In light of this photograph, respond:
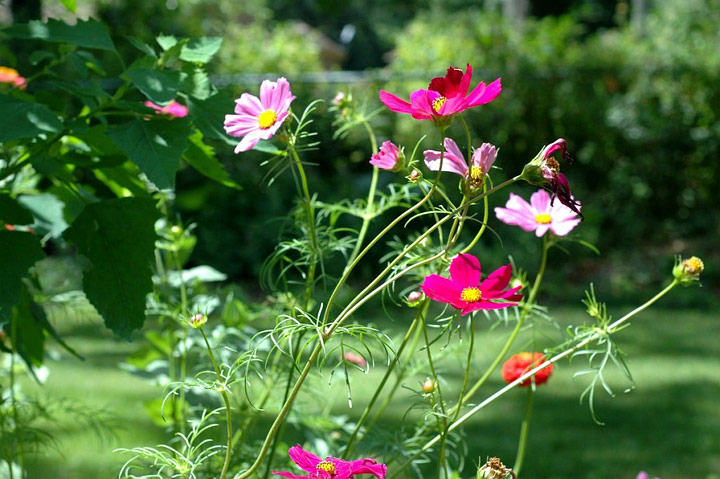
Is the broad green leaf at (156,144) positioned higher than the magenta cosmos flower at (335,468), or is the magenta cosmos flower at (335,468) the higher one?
the broad green leaf at (156,144)

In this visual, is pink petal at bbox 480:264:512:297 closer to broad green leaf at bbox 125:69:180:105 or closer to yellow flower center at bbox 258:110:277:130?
yellow flower center at bbox 258:110:277:130

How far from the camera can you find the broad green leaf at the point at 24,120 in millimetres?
1067

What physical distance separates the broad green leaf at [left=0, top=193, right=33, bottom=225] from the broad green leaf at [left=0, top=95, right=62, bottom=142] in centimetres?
18

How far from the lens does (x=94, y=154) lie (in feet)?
4.45

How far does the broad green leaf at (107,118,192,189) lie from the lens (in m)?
1.09

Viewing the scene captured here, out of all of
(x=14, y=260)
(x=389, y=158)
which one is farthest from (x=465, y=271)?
(x=14, y=260)

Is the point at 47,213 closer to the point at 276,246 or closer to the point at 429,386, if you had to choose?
the point at 276,246

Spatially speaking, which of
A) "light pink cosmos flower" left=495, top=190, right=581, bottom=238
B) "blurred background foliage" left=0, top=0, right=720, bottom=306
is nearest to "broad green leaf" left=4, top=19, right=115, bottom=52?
"light pink cosmos flower" left=495, top=190, right=581, bottom=238

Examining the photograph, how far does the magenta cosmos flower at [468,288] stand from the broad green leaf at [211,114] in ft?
1.40

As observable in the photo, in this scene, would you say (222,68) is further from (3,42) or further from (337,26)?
(337,26)

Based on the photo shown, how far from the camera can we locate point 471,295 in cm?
91

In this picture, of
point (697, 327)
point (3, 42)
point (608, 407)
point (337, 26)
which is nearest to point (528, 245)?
point (697, 327)

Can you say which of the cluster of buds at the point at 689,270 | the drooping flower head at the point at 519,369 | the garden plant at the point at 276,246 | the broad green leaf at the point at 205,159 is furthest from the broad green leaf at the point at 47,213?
the cluster of buds at the point at 689,270

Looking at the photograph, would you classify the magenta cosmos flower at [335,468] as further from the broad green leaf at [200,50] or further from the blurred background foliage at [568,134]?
the blurred background foliage at [568,134]
